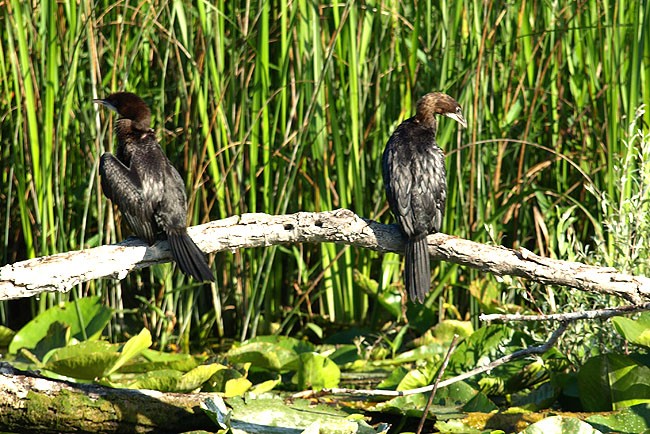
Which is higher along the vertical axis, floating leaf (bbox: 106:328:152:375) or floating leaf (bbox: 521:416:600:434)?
floating leaf (bbox: 106:328:152:375)

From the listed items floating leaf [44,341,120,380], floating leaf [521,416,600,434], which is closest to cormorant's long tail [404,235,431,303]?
floating leaf [521,416,600,434]

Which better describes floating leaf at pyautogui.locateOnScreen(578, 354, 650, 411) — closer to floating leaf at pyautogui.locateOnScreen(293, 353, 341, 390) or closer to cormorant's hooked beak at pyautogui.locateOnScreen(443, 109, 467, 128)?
floating leaf at pyautogui.locateOnScreen(293, 353, 341, 390)

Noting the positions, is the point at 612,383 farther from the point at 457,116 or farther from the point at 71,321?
the point at 71,321

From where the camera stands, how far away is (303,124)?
15.4 ft

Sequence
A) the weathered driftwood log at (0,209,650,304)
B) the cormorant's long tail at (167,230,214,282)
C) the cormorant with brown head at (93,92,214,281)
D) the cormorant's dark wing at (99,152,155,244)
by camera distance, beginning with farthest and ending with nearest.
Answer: the cormorant's dark wing at (99,152,155,244) < the cormorant with brown head at (93,92,214,281) < the cormorant's long tail at (167,230,214,282) < the weathered driftwood log at (0,209,650,304)

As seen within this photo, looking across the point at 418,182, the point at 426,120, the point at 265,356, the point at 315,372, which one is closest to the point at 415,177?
the point at 418,182

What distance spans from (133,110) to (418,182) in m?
1.23

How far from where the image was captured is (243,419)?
126 inches

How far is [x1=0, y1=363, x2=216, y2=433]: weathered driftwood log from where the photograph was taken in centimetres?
343

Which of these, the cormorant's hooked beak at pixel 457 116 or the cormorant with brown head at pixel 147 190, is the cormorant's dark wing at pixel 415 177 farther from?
the cormorant with brown head at pixel 147 190

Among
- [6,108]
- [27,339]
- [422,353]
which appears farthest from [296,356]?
[6,108]

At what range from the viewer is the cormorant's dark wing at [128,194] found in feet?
11.7

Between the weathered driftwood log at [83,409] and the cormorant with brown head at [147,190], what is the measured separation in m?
0.54

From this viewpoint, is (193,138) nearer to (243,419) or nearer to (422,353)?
(422,353)
